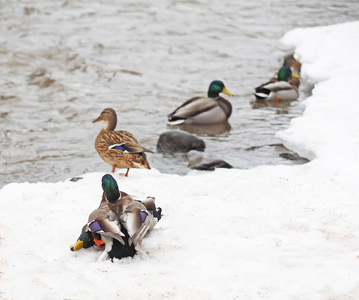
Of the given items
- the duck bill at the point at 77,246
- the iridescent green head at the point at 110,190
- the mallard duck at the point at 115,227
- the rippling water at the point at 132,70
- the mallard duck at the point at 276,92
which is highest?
the iridescent green head at the point at 110,190

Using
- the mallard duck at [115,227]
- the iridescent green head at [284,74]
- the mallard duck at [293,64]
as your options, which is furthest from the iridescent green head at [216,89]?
the mallard duck at [115,227]

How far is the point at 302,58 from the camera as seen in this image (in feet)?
44.1

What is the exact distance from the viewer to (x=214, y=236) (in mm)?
5703

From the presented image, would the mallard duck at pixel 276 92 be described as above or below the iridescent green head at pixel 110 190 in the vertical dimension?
below

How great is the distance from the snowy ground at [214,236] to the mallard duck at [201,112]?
2.76 metres

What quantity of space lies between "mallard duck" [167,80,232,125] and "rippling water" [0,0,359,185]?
24 cm

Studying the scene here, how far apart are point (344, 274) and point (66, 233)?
7.99ft

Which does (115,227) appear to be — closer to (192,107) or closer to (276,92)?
(192,107)

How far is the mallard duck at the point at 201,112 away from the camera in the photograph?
1094 cm

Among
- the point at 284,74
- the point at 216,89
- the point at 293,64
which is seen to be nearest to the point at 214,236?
the point at 216,89

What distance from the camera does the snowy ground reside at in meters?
4.84

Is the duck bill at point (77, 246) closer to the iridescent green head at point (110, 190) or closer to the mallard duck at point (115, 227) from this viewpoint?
the mallard duck at point (115, 227)

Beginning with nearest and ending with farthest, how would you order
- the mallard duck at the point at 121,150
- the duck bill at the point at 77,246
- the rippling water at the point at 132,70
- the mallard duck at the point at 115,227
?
the mallard duck at the point at 115,227, the duck bill at the point at 77,246, the mallard duck at the point at 121,150, the rippling water at the point at 132,70

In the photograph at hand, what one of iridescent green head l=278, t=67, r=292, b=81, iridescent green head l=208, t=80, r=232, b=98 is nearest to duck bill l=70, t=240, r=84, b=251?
iridescent green head l=208, t=80, r=232, b=98
